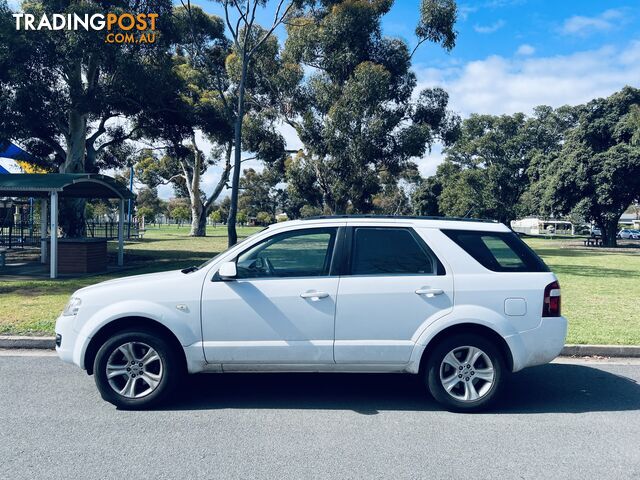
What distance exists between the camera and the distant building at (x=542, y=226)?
90.7 meters

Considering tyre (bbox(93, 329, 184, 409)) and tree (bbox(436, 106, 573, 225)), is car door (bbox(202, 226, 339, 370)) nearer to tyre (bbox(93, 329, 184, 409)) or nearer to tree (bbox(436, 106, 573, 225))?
tyre (bbox(93, 329, 184, 409))

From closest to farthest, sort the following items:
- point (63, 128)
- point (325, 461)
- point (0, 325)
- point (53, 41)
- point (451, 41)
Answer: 1. point (325, 461)
2. point (0, 325)
3. point (53, 41)
4. point (63, 128)
5. point (451, 41)

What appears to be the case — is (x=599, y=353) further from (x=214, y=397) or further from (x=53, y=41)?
(x=53, y=41)

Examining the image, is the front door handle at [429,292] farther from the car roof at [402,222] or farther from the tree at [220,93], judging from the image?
the tree at [220,93]

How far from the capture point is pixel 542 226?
301ft

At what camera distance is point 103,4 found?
17.9 m

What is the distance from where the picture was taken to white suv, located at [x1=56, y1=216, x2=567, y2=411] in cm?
493

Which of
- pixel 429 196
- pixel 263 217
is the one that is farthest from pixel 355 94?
A: pixel 263 217

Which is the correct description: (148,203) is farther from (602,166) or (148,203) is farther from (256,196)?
(602,166)

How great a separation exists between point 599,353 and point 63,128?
1977 centimetres

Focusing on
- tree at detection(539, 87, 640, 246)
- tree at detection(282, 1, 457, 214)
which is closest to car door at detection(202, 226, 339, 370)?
tree at detection(282, 1, 457, 214)

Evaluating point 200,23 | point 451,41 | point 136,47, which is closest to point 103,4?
point 136,47

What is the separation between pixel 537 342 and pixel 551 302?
0.39 metres

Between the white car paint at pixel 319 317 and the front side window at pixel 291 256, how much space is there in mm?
133
